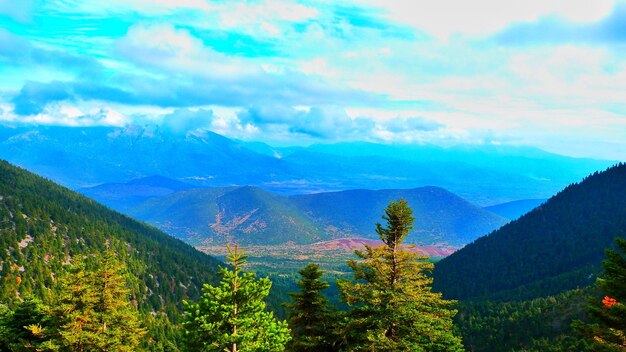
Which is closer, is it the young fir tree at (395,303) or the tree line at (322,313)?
the tree line at (322,313)

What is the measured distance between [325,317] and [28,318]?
3702cm

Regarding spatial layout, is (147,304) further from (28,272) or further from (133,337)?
(133,337)

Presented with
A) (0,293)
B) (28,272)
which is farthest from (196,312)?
(28,272)

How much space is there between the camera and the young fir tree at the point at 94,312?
43.2 meters

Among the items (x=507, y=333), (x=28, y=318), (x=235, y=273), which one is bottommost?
(x=507, y=333)

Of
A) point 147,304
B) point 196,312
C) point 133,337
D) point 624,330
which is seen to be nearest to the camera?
point 624,330

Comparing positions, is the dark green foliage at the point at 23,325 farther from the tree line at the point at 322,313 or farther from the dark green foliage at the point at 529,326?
the dark green foliage at the point at 529,326

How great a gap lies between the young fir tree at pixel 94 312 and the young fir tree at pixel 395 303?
79.7ft

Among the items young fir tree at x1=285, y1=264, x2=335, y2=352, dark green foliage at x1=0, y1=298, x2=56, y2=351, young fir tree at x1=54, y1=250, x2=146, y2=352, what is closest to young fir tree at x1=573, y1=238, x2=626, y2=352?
young fir tree at x1=285, y1=264, x2=335, y2=352

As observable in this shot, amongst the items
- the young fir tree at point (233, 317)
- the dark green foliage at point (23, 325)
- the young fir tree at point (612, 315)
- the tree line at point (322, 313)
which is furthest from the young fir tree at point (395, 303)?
the dark green foliage at point (23, 325)

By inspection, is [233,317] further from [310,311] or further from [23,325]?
[23,325]

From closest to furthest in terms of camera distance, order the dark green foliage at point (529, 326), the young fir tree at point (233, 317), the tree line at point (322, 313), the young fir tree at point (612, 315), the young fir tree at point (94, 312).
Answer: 1. the young fir tree at point (612, 315)
2. the tree line at point (322, 313)
3. the young fir tree at point (233, 317)
4. the young fir tree at point (94, 312)
5. the dark green foliage at point (529, 326)

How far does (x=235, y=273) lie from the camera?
3016 cm

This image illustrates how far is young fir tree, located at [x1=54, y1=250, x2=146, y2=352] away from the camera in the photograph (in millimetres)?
43219
